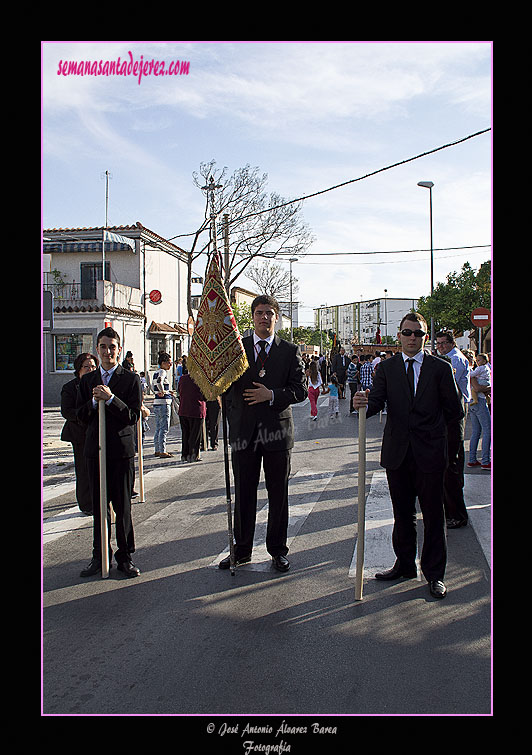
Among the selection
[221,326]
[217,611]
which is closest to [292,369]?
[221,326]

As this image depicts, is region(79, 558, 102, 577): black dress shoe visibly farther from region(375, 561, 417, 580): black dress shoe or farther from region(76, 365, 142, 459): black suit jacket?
region(375, 561, 417, 580): black dress shoe

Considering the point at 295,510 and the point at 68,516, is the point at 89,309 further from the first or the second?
the point at 295,510

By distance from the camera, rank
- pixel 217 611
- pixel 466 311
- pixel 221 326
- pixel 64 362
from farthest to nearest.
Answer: pixel 466 311 → pixel 64 362 → pixel 221 326 → pixel 217 611

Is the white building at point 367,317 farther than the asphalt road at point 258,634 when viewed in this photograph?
Yes

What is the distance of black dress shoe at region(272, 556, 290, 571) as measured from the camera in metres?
5.21

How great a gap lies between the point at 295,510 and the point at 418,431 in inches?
115

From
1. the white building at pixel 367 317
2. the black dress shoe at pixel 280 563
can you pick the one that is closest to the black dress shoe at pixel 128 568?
the black dress shoe at pixel 280 563

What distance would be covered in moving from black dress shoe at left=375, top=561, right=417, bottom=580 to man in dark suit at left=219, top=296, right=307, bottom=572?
80cm

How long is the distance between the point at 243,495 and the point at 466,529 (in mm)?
2573

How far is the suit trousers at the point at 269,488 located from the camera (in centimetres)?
527

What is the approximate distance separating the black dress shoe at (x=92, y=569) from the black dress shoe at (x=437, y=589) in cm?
271

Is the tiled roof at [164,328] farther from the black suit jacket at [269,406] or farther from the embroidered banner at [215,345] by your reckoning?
the black suit jacket at [269,406]

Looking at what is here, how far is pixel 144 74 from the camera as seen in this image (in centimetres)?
329

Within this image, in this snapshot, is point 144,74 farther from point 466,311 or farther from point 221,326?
point 466,311
